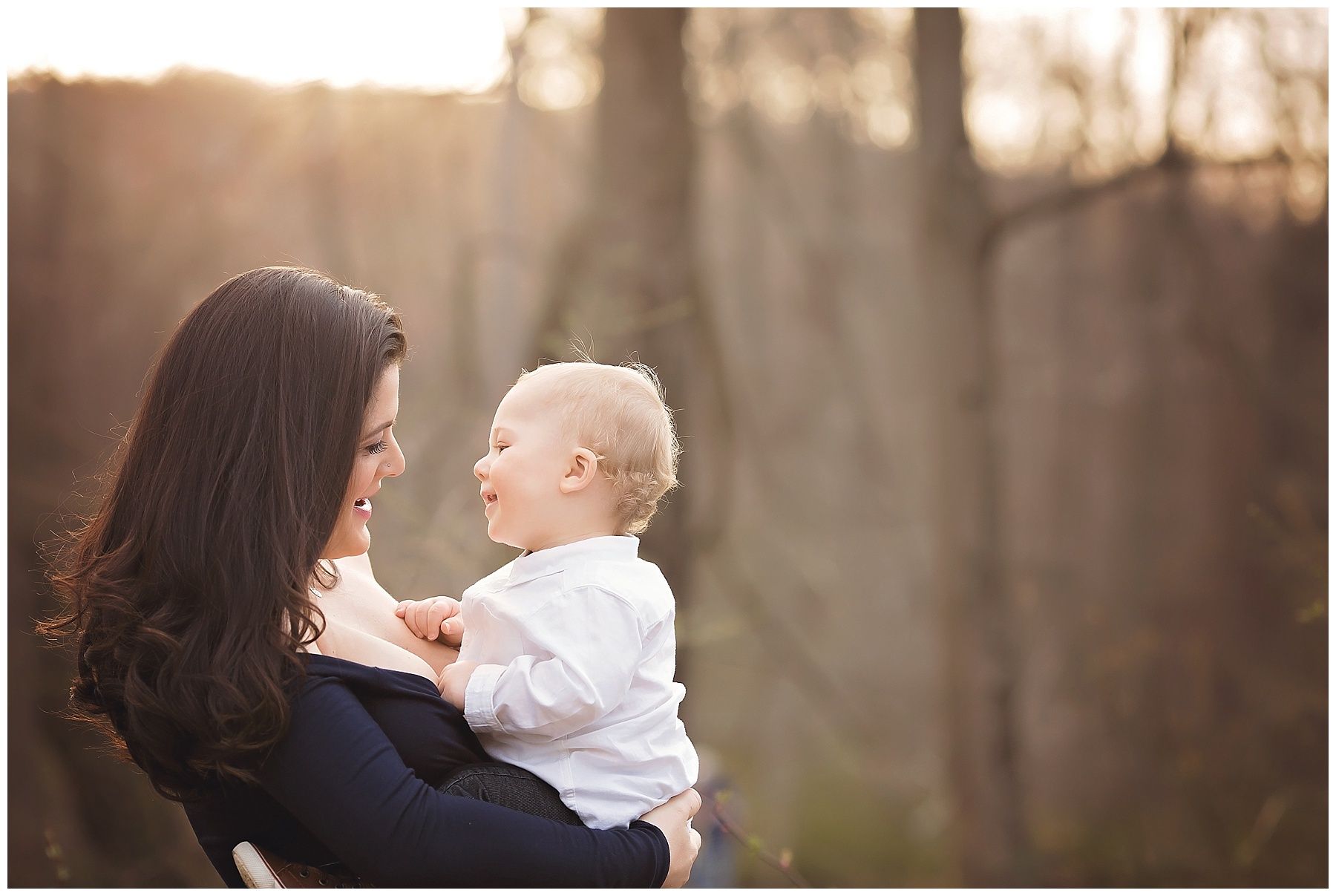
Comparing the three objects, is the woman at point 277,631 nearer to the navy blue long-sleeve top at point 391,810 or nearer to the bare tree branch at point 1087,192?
the navy blue long-sleeve top at point 391,810

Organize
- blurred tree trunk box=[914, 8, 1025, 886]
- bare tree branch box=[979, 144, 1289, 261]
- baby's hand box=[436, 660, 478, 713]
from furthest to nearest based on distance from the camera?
blurred tree trunk box=[914, 8, 1025, 886], bare tree branch box=[979, 144, 1289, 261], baby's hand box=[436, 660, 478, 713]

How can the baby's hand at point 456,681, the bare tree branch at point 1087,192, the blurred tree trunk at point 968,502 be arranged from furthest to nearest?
1. the blurred tree trunk at point 968,502
2. the bare tree branch at point 1087,192
3. the baby's hand at point 456,681

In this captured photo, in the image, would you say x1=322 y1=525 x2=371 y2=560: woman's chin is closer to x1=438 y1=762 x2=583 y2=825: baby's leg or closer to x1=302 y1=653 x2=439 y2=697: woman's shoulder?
x1=302 y1=653 x2=439 y2=697: woman's shoulder

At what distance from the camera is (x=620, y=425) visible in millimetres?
1692

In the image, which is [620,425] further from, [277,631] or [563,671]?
[277,631]

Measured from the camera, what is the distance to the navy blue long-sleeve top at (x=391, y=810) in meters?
1.30

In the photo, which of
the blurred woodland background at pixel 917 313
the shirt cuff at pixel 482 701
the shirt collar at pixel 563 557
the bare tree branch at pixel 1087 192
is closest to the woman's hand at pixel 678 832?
the shirt cuff at pixel 482 701

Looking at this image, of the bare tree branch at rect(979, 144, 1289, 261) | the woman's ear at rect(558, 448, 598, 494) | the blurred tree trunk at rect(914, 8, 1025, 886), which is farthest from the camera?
the blurred tree trunk at rect(914, 8, 1025, 886)

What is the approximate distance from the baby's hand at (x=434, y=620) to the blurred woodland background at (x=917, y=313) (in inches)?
106

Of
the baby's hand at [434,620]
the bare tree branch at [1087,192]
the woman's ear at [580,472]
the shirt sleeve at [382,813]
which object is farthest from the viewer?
the bare tree branch at [1087,192]

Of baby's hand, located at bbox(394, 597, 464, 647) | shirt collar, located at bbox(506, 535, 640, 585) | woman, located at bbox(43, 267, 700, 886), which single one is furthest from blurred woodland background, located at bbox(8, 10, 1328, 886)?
woman, located at bbox(43, 267, 700, 886)

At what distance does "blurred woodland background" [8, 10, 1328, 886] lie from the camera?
5.27 m

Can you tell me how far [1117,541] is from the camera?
7000 mm

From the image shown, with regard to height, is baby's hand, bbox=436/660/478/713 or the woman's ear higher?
the woman's ear
